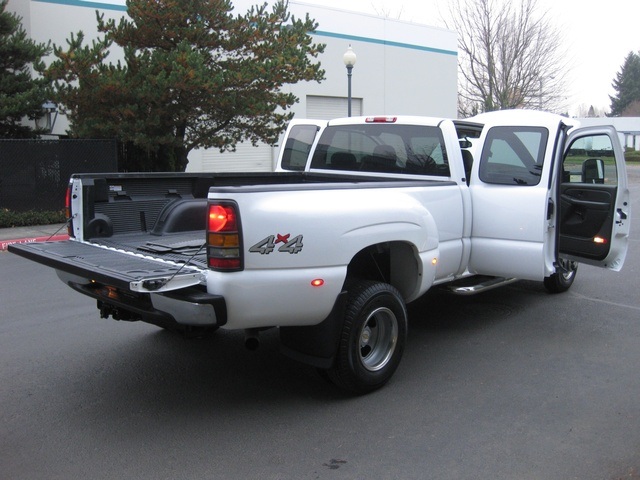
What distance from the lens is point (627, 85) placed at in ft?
296

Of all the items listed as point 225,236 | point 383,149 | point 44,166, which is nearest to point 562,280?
point 383,149

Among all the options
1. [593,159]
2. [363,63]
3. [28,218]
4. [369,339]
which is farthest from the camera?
[363,63]

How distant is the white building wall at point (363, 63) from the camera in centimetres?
1922

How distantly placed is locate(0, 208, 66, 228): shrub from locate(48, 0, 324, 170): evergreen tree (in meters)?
2.08

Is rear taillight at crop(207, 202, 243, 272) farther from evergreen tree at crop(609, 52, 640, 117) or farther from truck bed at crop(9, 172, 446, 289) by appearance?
evergreen tree at crop(609, 52, 640, 117)

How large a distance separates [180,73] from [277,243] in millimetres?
10810

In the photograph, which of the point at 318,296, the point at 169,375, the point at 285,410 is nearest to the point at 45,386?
the point at 169,375

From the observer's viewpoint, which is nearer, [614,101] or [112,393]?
[112,393]

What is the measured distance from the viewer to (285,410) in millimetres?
4402

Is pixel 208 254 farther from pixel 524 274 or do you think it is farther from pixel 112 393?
pixel 524 274

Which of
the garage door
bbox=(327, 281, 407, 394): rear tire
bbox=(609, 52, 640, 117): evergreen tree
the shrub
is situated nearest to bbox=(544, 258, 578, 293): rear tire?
A: bbox=(327, 281, 407, 394): rear tire

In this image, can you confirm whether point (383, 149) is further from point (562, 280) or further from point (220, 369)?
point (562, 280)

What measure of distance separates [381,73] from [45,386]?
2457 cm

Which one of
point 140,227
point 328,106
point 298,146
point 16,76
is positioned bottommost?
point 140,227
